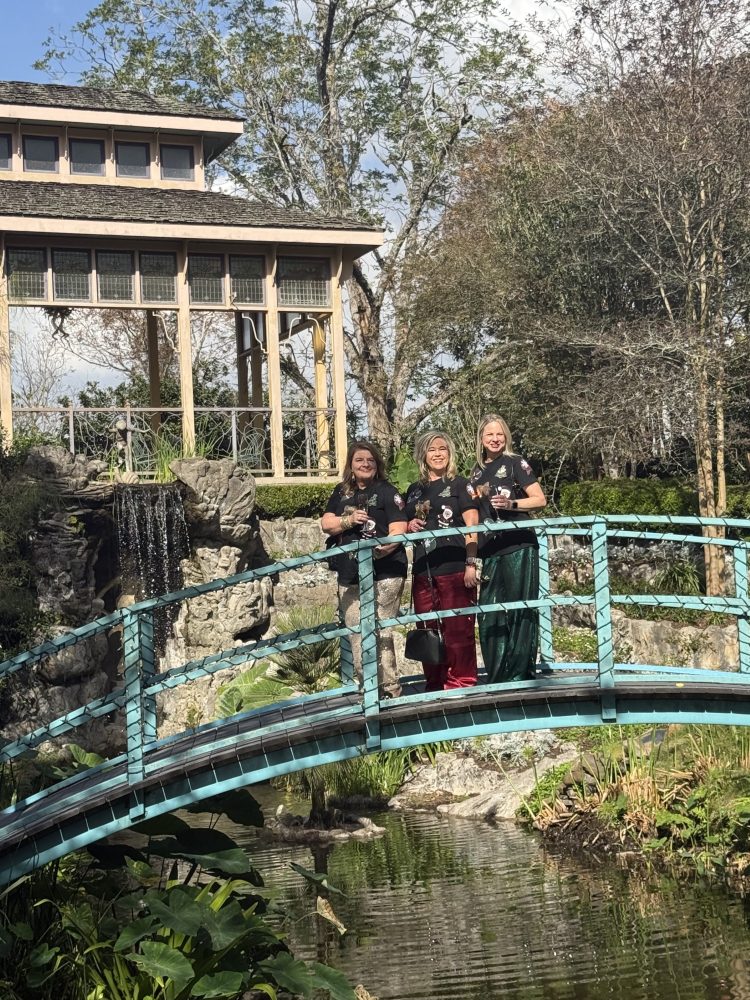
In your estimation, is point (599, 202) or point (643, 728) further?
point (599, 202)

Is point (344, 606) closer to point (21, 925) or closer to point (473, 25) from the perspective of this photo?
point (21, 925)

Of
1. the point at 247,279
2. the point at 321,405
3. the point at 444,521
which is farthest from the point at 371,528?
the point at 247,279

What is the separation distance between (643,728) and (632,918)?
461 centimetres

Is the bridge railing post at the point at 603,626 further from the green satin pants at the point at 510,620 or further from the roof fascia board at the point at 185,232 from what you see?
the roof fascia board at the point at 185,232

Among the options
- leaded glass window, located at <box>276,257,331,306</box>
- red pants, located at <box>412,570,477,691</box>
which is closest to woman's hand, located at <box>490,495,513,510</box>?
red pants, located at <box>412,570,477,691</box>

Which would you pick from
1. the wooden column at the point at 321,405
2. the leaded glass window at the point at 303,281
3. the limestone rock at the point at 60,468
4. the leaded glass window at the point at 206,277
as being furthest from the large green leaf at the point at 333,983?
the leaded glass window at the point at 303,281

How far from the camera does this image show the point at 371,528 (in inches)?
326

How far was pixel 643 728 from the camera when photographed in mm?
14008

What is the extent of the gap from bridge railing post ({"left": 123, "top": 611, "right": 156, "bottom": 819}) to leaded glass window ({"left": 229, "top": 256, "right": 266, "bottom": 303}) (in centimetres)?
1530

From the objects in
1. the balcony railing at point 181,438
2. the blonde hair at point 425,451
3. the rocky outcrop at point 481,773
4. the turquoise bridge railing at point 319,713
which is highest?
the balcony railing at point 181,438

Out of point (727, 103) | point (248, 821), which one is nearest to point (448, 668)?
point (248, 821)

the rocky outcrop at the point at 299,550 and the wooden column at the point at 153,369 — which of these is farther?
the wooden column at the point at 153,369

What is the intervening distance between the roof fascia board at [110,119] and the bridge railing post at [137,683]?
17.3 meters

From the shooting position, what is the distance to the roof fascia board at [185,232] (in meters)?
20.5
